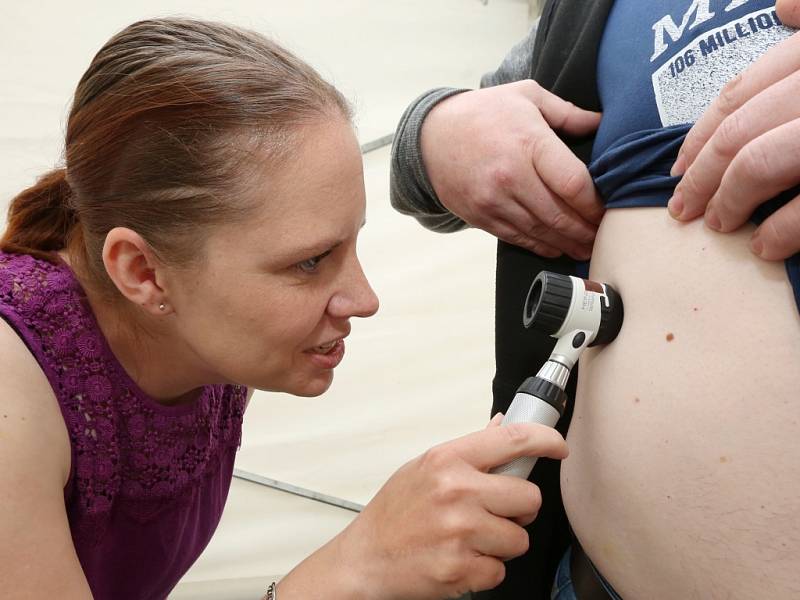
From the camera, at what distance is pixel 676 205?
59 centimetres

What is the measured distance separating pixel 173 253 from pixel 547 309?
0.34 metres

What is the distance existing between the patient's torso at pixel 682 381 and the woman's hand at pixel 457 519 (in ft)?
0.23

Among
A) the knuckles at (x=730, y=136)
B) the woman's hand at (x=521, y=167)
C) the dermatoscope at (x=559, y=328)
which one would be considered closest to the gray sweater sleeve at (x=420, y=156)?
the woman's hand at (x=521, y=167)

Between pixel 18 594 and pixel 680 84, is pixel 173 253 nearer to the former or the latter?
pixel 18 594

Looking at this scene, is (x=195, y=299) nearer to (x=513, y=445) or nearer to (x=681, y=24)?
(x=513, y=445)

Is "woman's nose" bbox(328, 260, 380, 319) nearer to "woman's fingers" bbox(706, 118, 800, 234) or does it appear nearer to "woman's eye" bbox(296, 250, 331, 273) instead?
"woman's eye" bbox(296, 250, 331, 273)

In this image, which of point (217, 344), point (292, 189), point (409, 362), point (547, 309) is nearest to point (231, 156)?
point (292, 189)

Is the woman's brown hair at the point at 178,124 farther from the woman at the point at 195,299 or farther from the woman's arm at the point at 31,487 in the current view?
the woman's arm at the point at 31,487

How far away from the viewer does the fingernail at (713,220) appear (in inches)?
22.1

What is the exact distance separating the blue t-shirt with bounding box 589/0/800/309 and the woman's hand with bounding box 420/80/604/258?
30 mm

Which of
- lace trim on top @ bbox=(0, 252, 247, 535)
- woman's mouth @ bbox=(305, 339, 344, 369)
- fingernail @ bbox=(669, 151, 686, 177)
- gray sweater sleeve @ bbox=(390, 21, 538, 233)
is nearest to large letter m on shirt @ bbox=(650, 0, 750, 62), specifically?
fingernail @ bbox=(669, 151, 686, 177)

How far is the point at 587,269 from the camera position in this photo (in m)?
0.79

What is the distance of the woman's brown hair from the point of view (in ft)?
2.28

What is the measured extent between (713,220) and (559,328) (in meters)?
0.14
